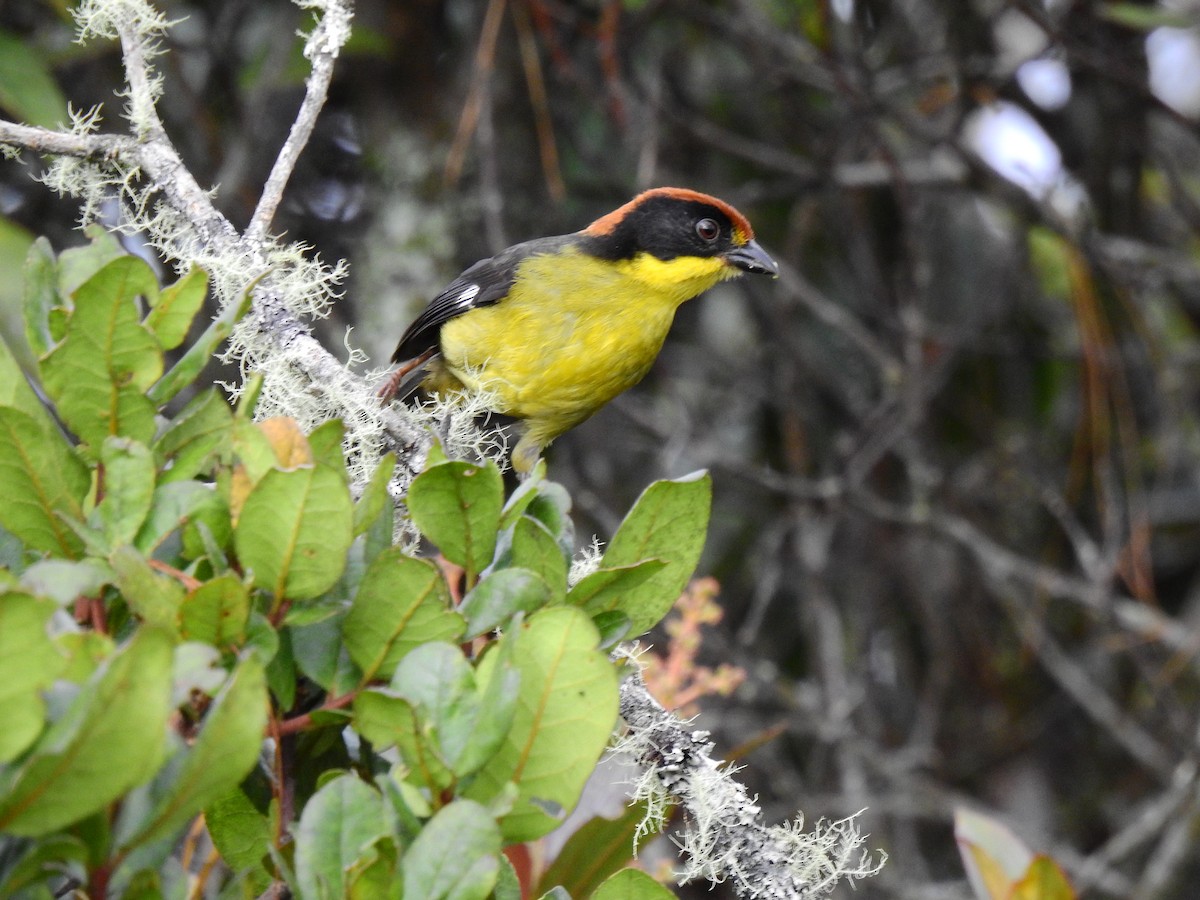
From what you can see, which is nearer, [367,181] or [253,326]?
[253,326]

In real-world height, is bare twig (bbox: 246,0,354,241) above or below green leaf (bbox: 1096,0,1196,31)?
above

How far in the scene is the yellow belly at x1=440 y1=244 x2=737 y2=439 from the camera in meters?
4.03

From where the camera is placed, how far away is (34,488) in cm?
134

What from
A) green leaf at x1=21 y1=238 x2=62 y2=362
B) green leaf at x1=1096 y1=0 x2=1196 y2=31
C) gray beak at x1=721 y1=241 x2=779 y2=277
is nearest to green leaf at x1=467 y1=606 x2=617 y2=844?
green leaf at x1=21 y1=238 x2=62 y2=362

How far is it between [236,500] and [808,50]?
4477mm

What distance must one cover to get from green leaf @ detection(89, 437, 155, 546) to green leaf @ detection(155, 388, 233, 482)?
0.10 meters

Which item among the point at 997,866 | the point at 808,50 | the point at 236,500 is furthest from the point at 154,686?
the point at 808,50

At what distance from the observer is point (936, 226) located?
659 cm

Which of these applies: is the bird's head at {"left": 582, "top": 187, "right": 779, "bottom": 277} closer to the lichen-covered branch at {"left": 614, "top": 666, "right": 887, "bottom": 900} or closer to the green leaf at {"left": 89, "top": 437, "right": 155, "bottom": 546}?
the lichen-covered branch at {"left": 614, "top": 666, "right": 887, "bottom": 900}

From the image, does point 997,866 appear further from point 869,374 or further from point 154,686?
point 869,374

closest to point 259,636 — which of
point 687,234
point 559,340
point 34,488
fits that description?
point 34,488

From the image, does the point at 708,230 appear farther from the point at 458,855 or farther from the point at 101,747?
the point at 101,747

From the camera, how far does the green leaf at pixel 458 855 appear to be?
3.78 ft

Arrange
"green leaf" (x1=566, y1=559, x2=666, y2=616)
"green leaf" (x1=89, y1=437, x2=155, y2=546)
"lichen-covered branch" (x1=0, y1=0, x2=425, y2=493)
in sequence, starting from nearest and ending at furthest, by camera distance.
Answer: "green leaf" (x1=89, y1=437, x2=155, y2=546) < "green leaf" (x1=566, y1=559, x2=666, y2=616) < "lichen-covered branch" (x1=0, y1=0, x2=425, y2=493)
